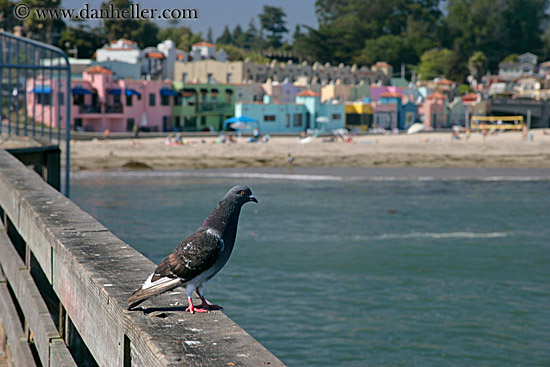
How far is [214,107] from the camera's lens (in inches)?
2790

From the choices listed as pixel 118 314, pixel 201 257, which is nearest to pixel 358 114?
pixel 201 257

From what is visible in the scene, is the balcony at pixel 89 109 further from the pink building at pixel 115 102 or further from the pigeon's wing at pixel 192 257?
A: the pigeon's wing at pixel 192 257

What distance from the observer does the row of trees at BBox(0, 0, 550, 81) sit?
9954 cm

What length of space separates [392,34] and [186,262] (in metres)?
160

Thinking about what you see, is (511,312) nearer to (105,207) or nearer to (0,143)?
(0,143)

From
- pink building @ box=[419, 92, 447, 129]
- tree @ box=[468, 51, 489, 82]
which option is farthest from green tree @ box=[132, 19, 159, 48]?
tree @ box=[468, 51, 489, 82]

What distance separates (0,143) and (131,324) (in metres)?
9.17

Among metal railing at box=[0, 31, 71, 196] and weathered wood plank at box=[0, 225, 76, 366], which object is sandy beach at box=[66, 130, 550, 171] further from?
weathered wood plank at box=[0, 225, 76, 366]

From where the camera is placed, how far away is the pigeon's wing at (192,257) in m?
3.15

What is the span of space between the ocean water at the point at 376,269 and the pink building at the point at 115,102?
77.6 ft

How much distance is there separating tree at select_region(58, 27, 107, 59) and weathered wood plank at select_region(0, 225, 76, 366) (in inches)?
3291

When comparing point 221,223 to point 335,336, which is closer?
point 221,223

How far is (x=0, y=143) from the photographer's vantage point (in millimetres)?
11031

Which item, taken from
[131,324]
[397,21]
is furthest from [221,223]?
[397,21]
